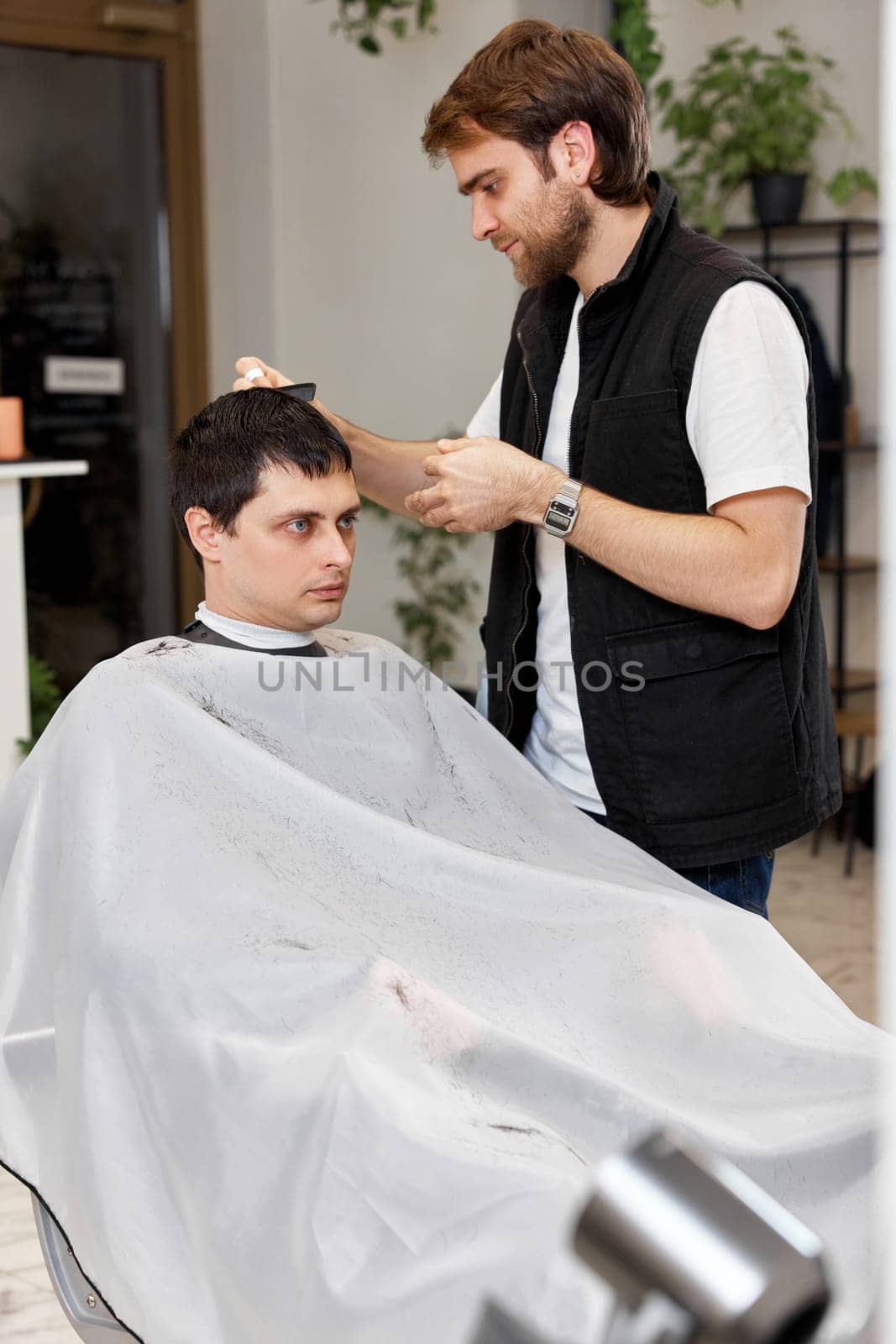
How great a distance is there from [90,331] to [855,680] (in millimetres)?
2666

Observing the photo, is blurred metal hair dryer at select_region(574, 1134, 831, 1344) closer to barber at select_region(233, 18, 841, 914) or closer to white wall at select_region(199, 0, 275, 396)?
barber at select_region(233, 18, 841, 914)

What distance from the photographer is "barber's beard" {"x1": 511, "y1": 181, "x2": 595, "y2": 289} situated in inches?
68.1

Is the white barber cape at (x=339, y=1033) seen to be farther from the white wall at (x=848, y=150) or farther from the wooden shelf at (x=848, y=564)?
the white wall at (x=848, y=150)

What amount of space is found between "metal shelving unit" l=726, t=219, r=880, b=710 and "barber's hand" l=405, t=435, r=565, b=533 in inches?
106

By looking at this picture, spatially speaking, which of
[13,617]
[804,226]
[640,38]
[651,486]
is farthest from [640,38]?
[651,486]

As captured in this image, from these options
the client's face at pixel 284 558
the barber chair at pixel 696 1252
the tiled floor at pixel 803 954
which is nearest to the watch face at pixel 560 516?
the client's face at pixel 284 558

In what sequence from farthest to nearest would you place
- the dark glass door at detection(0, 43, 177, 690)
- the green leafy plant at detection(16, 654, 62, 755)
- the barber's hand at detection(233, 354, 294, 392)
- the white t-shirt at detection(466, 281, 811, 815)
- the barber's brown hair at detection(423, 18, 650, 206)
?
1. the dark glass door at detection(0, 43, 177, 690)
2. the green leafy plant at detection(16, 654, 62, 755)
3. the barber's hand at detection(233, 354, 294, 392)
4. the barber's brown hair at detection(423, 18, 650, 206)
5. the white t-shirt at detection(466, 281, 811, 815)

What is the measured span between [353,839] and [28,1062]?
40 cm

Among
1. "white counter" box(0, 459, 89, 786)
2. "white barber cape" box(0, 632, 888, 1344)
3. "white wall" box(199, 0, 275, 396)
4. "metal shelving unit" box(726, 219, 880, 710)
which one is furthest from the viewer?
"white wall" box(199, 0, 275, 396)

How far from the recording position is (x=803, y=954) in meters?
3.46

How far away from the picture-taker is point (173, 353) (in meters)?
4.92

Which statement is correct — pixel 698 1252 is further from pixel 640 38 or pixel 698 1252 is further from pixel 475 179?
pixel 640 38

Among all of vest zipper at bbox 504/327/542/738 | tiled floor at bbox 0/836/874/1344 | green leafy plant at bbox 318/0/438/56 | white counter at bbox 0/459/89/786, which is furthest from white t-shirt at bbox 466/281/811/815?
green leafy plant at bbox 318/0/438/56

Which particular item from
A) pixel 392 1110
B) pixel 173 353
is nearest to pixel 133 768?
pixel 392 1110
